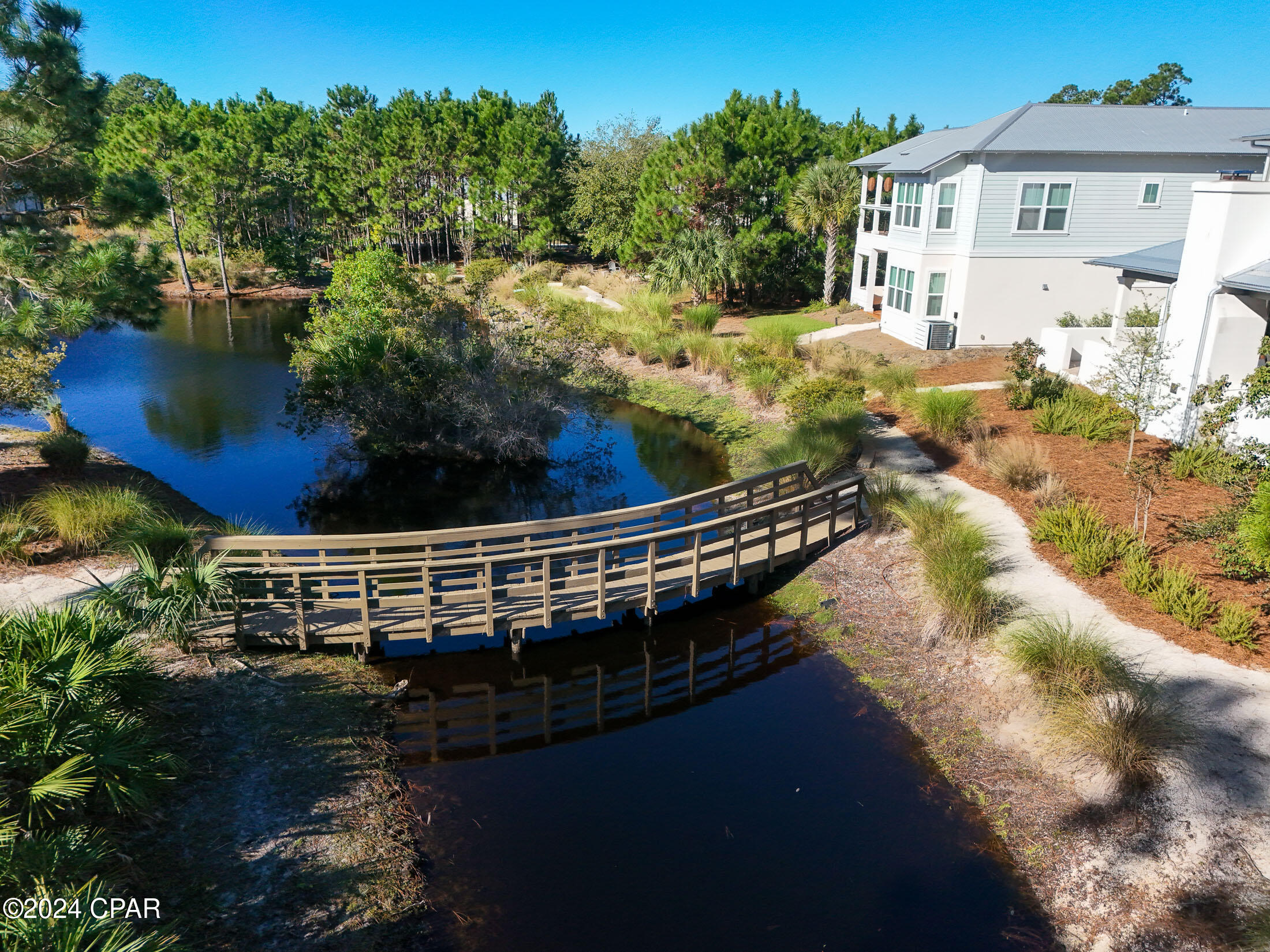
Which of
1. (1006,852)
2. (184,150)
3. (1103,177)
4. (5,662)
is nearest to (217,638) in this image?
(5,662)

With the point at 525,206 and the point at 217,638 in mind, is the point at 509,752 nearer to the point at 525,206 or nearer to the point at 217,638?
the point at 217,638

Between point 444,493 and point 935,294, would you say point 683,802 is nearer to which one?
point 444,493

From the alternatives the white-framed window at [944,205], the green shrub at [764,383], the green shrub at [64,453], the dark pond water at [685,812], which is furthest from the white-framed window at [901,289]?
the green shrub at [64,453]

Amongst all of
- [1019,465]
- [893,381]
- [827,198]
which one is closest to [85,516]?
[1019,465]

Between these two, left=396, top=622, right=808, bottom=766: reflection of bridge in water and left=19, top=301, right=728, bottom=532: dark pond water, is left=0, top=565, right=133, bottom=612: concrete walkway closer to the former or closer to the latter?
left=19, top=301, right=728, bottom=532: dark pond water

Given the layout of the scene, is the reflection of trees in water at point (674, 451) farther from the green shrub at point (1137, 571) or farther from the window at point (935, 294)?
the window at point (935, 294)
